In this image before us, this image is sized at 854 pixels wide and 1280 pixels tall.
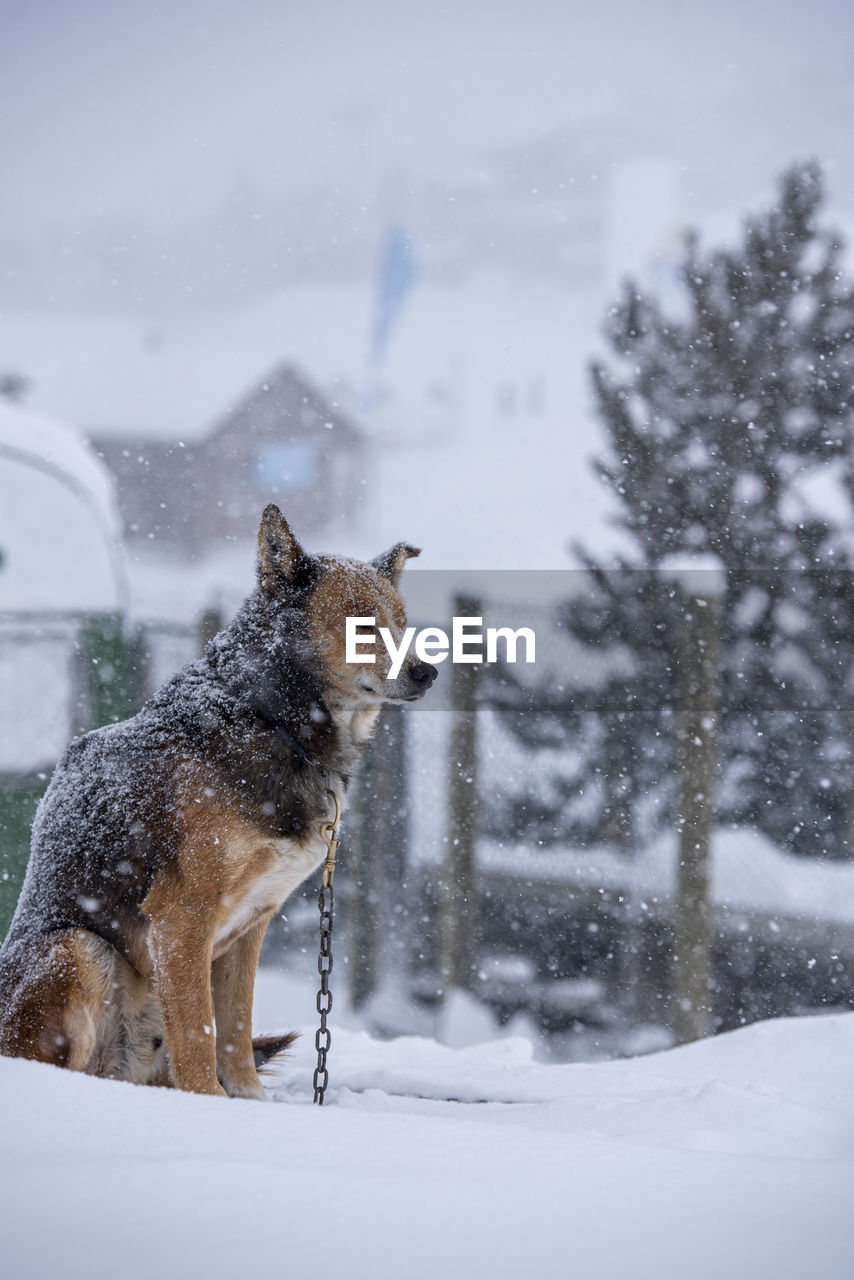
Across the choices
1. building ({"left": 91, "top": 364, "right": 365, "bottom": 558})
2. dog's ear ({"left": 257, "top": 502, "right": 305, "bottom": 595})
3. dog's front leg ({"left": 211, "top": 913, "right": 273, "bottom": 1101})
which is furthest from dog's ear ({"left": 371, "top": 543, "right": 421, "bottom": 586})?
building ({"left": 91, "top": 364, "right": 365, "bottom": 558})

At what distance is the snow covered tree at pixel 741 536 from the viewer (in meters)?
4.93

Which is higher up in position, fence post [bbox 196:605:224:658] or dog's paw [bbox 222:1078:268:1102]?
fence post [bbox 196:605:224:658]

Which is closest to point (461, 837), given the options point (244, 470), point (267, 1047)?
point (267, 1047)

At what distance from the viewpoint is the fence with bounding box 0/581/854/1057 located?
13.4 feet

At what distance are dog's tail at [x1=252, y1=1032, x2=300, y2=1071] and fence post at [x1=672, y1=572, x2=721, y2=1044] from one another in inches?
86.5

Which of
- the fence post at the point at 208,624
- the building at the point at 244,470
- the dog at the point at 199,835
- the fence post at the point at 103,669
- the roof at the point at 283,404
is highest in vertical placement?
the roof at the point at 283,404

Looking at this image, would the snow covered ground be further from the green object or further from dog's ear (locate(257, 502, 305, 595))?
the green object

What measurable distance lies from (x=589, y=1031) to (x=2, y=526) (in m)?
4.09

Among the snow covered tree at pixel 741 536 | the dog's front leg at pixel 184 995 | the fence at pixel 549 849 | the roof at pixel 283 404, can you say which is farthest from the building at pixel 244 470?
the dog's front leg at pixel 184 995

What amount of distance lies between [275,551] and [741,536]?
14.6 ft

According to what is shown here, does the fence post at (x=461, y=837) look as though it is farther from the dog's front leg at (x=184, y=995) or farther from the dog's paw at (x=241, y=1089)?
the dog's front leg at (x=184, y=995)

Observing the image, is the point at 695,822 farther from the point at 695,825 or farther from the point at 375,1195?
the point at 375,1195

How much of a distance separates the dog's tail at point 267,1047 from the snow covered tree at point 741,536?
261 cm

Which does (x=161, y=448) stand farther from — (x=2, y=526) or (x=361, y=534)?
(x=2, y=526)
